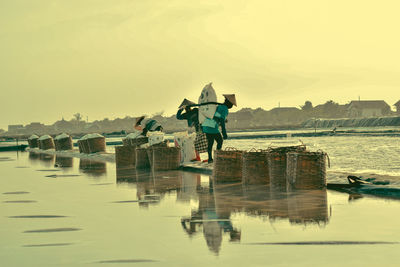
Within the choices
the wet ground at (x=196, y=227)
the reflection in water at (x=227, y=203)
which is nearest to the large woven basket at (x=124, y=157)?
the reflection in water at (x=227, y=203)

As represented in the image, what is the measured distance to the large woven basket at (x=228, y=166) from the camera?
19078 millimetres

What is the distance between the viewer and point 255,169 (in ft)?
59.1

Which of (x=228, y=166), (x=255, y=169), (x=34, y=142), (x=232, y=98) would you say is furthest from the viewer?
(x=34, y=142)

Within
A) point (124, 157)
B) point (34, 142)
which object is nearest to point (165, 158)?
point (124, 157)

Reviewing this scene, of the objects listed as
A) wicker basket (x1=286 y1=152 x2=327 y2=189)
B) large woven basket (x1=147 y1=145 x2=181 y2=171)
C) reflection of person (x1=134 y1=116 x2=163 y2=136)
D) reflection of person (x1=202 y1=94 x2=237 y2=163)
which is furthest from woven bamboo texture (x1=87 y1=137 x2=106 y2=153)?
wicker basket (x1=286 y1=152 x2=327 y2=189)

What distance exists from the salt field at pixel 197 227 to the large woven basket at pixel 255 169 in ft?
2.15

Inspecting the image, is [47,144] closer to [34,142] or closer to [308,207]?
[34,142]

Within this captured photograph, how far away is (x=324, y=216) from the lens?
11.7 m

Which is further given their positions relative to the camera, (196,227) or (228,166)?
(228,166)

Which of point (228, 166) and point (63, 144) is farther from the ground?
point (63, 144)

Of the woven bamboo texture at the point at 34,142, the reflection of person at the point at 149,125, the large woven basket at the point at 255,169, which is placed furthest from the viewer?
the woven bamboo texture at the point at 34,142

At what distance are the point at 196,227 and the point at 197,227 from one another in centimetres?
1

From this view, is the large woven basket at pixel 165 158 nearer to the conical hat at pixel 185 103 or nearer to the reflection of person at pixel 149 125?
the conical hat at pixel 185 103

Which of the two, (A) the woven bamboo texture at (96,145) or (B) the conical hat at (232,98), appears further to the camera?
(A) the woven bamboo texture at (96,145)
